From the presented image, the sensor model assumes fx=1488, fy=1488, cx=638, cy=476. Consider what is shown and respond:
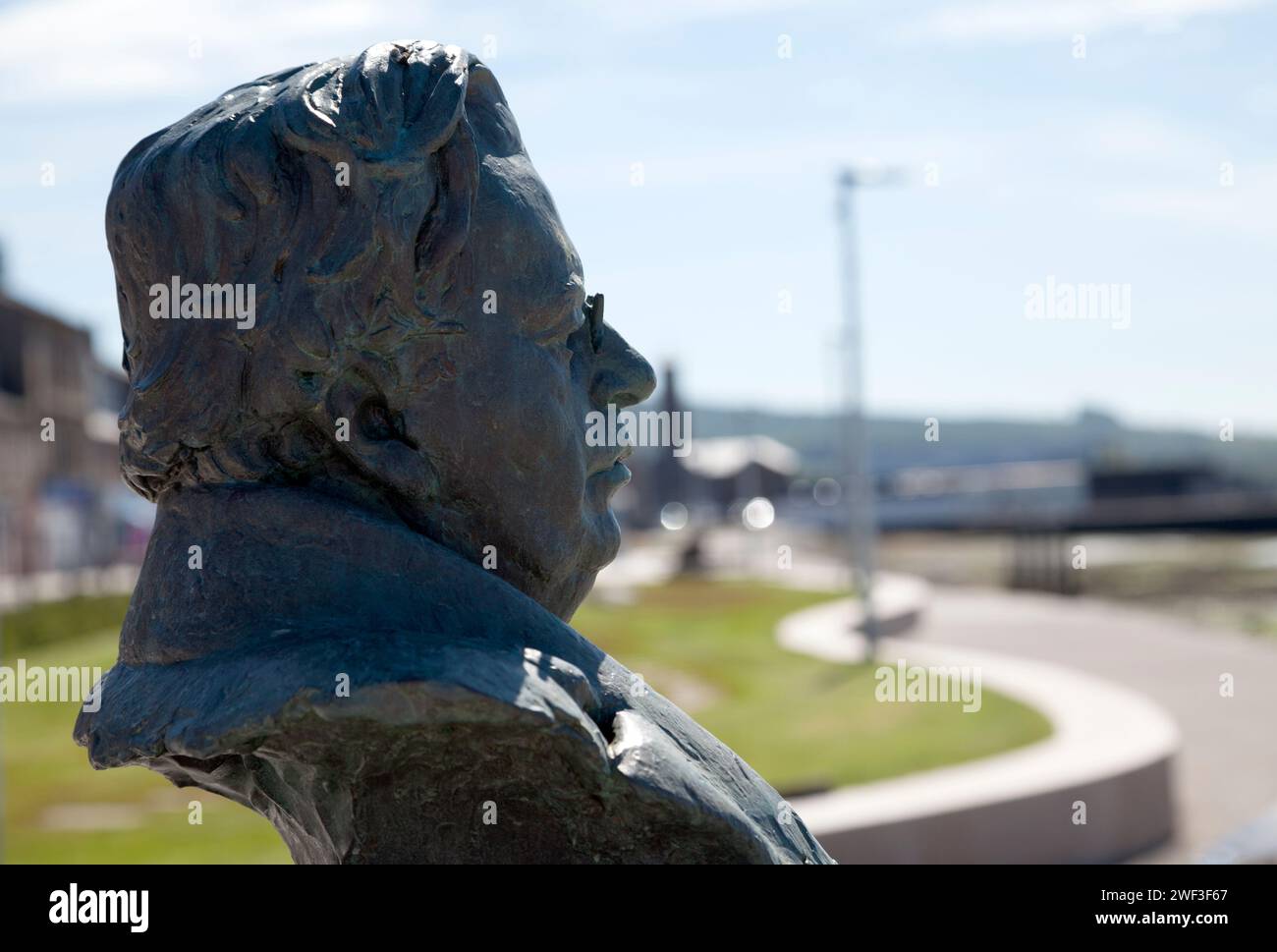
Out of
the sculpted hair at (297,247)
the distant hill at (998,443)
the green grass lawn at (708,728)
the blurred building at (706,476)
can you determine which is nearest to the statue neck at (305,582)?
the sculpted hair at (297,247)

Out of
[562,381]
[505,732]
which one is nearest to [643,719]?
[505,732]

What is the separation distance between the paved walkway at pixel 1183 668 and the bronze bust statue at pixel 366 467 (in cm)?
772

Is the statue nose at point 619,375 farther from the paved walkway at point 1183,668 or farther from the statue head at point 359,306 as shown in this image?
the paved walkway at point 1183,668

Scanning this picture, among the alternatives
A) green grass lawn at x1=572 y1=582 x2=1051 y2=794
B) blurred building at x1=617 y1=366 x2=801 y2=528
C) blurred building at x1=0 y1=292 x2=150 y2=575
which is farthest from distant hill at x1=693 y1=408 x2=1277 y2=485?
green grass lawn at x1=572 y1=582 x2=1051 y2=794

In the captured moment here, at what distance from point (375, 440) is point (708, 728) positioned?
9.00m

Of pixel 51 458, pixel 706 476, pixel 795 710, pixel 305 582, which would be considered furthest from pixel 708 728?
pixel 706 476

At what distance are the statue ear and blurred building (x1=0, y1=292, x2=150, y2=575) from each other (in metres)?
33.9

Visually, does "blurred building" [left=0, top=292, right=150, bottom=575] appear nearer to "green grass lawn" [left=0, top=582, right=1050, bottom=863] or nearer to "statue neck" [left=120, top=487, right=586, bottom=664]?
"green grass lawn" [left=0, top=582, right=1050, bottom=863]

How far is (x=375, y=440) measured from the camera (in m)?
2.55

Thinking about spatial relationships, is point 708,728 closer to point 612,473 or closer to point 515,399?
point 612,473

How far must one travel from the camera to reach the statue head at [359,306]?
2457 millimetres

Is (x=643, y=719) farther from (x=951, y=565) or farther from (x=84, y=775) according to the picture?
(x=951, y=565)

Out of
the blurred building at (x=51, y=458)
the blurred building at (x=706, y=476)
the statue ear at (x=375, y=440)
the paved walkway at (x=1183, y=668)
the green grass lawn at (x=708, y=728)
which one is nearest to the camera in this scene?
the statue ear at (x=375, y=440)

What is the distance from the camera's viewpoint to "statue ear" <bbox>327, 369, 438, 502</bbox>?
251cm
